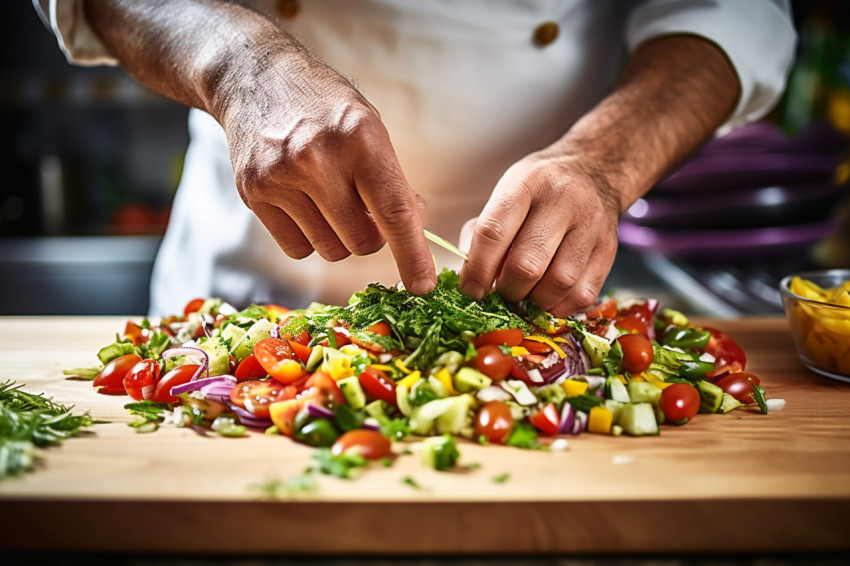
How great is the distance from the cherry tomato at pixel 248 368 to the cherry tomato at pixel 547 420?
559mm

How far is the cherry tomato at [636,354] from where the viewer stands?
4.69 feet

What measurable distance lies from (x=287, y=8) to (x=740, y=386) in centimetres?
143

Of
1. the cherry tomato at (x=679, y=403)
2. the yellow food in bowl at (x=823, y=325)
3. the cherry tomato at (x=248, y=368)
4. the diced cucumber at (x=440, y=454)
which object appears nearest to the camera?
the diced cucumber at (x=440, y=454)

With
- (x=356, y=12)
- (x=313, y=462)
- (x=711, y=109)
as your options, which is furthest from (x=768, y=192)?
(x=313, y=462)

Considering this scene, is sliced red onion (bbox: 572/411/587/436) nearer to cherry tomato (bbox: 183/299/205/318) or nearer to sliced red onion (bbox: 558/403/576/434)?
sliced red onion (bbox: 558/403/576/434)

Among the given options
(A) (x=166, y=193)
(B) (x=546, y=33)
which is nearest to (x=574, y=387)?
(B) (x=546, y=33)

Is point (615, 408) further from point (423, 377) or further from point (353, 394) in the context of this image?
point (353, 394)

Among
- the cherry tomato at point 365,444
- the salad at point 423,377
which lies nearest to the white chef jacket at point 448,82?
the salad at point 423,377

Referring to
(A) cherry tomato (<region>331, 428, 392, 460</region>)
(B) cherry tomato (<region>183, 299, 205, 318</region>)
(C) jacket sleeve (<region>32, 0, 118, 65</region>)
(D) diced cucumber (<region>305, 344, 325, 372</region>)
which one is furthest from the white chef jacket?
(A) cherry tomato (<region>331, 428, 392, 460</region>)

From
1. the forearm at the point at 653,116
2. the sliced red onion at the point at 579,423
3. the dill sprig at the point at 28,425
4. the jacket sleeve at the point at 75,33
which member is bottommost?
the dill sprig at the point at 28,425

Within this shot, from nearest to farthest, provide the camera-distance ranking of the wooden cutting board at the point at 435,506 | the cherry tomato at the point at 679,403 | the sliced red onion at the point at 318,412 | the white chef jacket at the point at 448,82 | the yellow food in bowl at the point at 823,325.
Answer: the wooden cutting board at the point at 435,506, the sliced red onion at the point at 318,412, the cherry tomato at the point at 679,403, the yellow food in bowl at the point at 823,325, the white chef jacket at the point at 448,82

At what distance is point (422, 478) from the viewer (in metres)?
1.10

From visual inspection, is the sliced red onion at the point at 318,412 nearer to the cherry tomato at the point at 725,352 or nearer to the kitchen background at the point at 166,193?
the cherry tomato at the point at 725,352

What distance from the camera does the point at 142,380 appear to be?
1.45 meters
